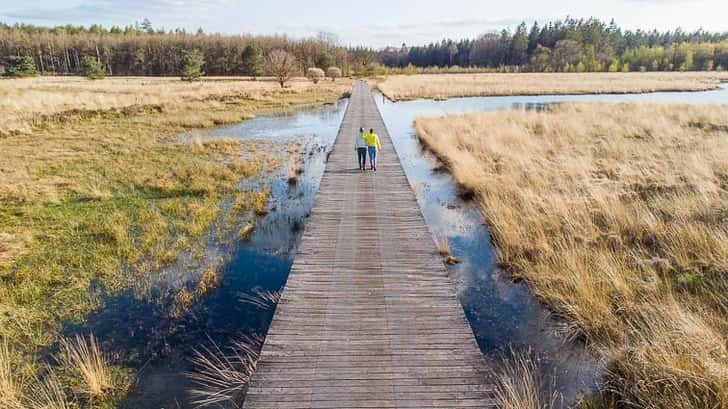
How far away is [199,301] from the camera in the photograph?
749cm

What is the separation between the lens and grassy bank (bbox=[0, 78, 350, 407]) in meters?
7.02

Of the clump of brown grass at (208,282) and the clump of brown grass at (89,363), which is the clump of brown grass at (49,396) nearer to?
the clump of brown grass at (89,363)

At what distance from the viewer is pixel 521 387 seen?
5047mm

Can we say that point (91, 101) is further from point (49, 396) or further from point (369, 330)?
point (369, 330)

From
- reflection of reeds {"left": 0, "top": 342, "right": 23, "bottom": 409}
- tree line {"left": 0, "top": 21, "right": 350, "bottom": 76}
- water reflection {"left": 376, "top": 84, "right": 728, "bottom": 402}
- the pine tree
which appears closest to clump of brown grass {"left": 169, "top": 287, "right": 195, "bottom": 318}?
reflection of reeds {"left": 0, "top": 342, "right": 23, "bottom": 409}

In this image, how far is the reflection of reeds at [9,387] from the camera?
4699mm

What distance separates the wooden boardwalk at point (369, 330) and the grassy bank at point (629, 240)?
2.25 m

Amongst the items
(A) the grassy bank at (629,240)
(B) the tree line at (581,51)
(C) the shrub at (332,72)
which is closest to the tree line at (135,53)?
(C) the shrub at (332,72)

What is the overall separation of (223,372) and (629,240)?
29.2 ft

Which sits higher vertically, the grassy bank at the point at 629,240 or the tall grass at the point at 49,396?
the grassy bank at the point at 629,240

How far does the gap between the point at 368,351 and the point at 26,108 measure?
3183 cm

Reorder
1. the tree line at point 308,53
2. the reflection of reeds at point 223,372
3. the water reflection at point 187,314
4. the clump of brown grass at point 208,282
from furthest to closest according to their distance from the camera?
the tree line at point 308,53 < the clump of brown grass at point 208,282 < the water reflection at point 187,314 < the reflection of reeds at point 223,372

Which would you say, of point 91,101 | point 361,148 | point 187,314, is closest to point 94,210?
point 187,314

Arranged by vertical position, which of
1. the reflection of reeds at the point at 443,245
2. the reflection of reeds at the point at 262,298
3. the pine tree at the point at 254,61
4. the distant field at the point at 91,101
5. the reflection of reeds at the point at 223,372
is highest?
the pine tree at the point at 254,61
